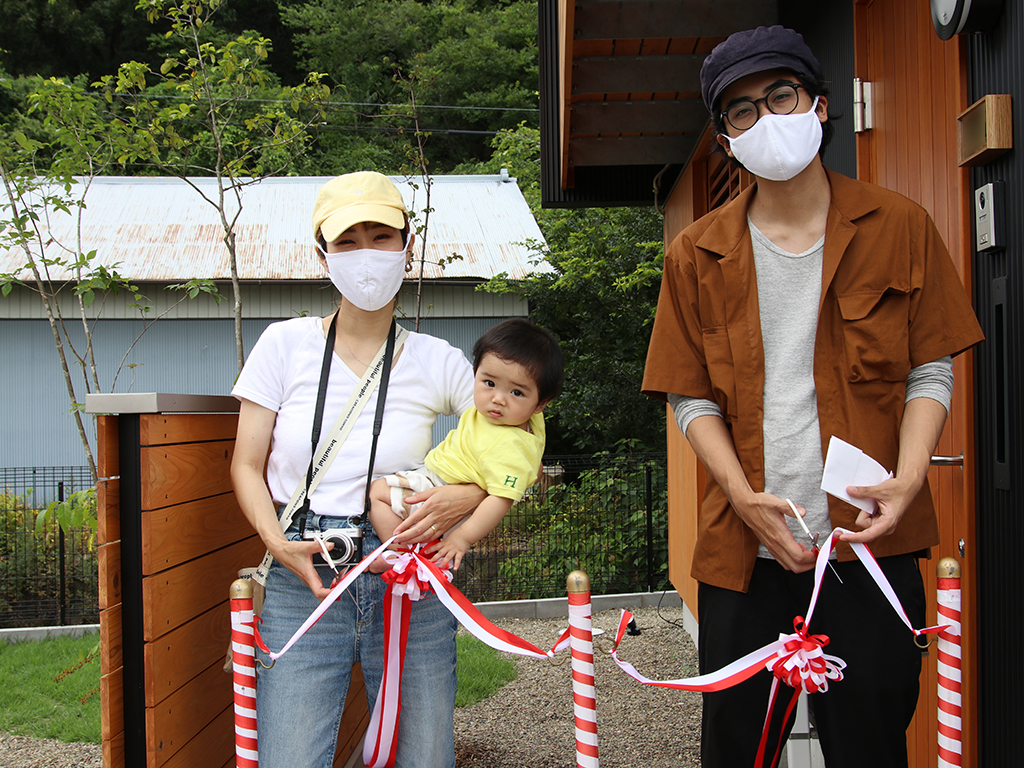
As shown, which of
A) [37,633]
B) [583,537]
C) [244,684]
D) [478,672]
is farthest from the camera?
[583,537]

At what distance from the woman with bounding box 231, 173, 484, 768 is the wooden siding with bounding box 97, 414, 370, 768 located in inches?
11.5

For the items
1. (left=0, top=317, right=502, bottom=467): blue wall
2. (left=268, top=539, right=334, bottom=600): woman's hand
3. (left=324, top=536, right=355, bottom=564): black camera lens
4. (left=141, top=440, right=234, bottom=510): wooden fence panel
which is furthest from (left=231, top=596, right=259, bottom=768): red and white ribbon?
(left=0, top=317, right=502, bottom=467): blue wall

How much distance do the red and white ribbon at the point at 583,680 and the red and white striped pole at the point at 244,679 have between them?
80cm

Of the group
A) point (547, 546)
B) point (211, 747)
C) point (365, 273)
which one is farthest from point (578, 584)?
point (547, 546)

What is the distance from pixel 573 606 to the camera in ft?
5.89

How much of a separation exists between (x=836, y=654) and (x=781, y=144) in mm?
1147

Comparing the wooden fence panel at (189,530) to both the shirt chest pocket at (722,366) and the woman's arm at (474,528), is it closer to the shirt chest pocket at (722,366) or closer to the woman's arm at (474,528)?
the woman's arm at (474,528)

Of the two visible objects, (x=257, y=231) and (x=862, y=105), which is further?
(x=257, y=231)

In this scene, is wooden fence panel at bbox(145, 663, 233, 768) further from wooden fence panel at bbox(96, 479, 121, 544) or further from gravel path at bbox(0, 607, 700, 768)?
gravel path at bbox(0, 607, 700, 768)

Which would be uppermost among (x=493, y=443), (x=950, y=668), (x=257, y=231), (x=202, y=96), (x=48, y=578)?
(x=257, y=231)

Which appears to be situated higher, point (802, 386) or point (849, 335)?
point (849, 335)

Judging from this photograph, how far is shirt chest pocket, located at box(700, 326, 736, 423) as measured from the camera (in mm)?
1818

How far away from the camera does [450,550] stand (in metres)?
2.10

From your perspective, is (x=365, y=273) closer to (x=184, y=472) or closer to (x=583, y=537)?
(x=184, y=472)
